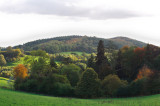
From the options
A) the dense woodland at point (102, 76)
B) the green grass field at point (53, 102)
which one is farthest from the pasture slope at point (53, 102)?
the dense woodland at point (102, 76)

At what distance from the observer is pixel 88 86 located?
163 feet

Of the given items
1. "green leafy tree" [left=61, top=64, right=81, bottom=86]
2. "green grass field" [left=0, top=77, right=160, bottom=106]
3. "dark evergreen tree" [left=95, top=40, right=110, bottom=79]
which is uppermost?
"dark evergreen tree" [left=95, top=40, right=110, bottom=79]

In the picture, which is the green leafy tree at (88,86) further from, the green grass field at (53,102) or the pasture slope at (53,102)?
the pasture slope at (53,102)

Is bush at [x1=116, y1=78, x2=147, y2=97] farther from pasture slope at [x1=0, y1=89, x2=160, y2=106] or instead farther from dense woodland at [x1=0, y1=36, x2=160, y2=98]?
pasture slope at [x1=0, y1=89, x2=160, y2=106]

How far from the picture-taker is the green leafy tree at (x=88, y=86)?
4894 cm

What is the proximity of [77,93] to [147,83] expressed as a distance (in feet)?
57.5

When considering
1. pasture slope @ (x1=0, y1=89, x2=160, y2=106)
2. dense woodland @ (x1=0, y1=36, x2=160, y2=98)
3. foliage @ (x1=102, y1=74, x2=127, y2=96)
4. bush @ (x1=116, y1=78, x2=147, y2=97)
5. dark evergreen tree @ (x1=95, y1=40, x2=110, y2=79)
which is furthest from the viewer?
dark evergreen tree @ (x1=95, y1=40, x2=110, y2=79)

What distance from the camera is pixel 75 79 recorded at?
61.2 m

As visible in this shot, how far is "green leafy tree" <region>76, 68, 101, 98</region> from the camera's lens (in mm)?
48938

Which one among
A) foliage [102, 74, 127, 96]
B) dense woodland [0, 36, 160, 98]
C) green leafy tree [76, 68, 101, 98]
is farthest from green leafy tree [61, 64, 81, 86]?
foliage [102, 74, 127, 96]

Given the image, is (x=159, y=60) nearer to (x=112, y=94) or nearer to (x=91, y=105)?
(x=112, y=94)

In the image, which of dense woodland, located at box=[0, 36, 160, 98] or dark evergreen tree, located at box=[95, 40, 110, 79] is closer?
dense woodland, located at box=[0, 36, 160, 98]

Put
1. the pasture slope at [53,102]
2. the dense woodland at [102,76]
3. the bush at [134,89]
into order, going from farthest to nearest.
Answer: the dense woodland at [102,76], the bush at [134,89], the pasture slope at [53,102]

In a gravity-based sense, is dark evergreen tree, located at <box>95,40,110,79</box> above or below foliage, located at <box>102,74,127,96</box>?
above
